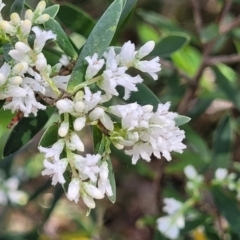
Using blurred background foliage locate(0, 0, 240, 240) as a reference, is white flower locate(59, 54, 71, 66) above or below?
above

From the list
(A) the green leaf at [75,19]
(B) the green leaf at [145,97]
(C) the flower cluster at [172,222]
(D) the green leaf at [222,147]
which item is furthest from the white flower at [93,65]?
(D) the green leaf at [222,147]

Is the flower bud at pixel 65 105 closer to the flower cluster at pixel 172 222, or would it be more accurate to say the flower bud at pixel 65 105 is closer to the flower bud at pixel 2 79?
the flower bud at pixel 2 79

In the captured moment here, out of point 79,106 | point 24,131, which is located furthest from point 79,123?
point 24,131

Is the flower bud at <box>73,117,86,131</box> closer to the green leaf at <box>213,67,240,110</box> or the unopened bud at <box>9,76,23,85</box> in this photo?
the unopened bud at <box>9,76,23,85</box>

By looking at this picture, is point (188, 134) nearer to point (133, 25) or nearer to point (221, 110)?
point (221, 110)

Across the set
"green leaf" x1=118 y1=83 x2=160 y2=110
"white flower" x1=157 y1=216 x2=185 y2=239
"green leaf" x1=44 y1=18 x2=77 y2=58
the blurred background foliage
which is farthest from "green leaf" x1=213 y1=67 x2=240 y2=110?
"green leaf" x1=44 y1=18 x2=77 y2=58

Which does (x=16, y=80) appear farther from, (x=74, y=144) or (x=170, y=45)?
(x=170, y=45)
